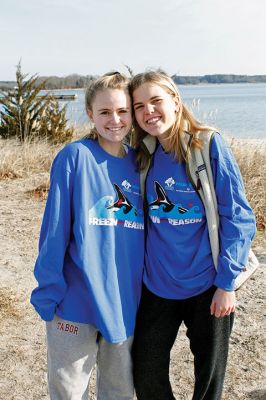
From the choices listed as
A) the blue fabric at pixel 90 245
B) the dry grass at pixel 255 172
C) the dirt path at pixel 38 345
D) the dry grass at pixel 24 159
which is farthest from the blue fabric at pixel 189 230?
the dry grass at pixel 24 159

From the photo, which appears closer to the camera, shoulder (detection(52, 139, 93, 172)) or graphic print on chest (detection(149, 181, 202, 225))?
shoulder (detection(52, 139, 93, 172))

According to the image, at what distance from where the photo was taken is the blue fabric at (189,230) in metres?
2.12

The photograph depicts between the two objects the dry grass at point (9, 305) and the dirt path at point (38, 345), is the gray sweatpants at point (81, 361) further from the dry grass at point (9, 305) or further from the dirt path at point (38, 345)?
the dry grass at point (9, 305)

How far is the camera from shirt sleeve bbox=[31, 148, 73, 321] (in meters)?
2.02

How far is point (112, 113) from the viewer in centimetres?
218

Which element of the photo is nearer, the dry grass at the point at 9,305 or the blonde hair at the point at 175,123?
the blonde hair at the point at 175,123

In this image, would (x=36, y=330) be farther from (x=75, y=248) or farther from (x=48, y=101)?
(x=48, y=101)

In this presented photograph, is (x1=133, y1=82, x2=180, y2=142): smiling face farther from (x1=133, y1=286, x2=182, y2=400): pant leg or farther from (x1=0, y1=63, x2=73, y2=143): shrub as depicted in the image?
(x1=0, y1=63, x2=73, y2=143): shrub

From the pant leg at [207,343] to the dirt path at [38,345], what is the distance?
2.03ft

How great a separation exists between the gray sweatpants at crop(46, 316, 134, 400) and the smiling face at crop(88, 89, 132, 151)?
86 centimetres

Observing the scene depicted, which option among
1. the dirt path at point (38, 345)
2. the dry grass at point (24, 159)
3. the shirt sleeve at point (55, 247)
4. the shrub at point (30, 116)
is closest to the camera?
the shirt sleeve at point (55, 247)

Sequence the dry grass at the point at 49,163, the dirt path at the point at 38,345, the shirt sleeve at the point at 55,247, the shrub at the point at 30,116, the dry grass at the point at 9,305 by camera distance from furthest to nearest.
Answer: the shrub at the point at 30,116 < the dry grass at the point at 49,163 < the dry grass at the point at 9,305 < the dirt path at the point at 38,345 < the shirt sleeve at the point at 55,247

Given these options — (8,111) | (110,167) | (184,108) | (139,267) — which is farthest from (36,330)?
(8,111)

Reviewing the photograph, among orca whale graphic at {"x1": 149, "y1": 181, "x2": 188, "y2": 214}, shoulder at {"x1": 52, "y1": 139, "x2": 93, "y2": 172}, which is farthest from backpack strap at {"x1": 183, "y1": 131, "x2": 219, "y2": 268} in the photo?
shoulder at {"x1": 52, "y1": 139, "x2": 93, "y2": 172}
